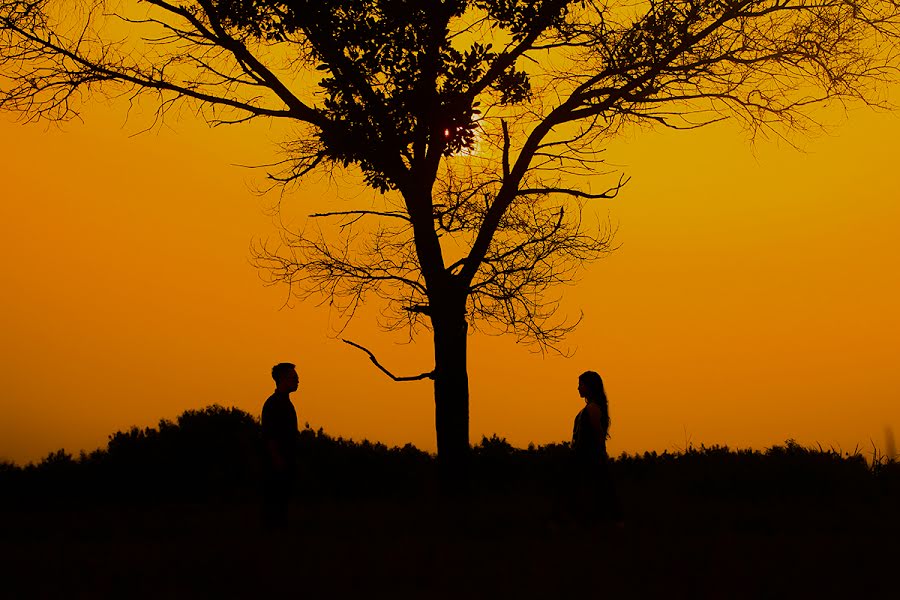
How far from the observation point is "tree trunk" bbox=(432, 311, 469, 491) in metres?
19.9

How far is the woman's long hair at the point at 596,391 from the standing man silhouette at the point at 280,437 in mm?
3970

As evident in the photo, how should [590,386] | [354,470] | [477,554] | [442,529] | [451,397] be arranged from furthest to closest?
[354,470] < [451,397] < [442,529] < [590,386] < [477,554]

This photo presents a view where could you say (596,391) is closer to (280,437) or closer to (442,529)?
(442,529)

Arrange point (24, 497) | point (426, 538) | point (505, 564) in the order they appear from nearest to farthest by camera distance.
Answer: point (505, 564) → point (426, 538) → point (24, 497)

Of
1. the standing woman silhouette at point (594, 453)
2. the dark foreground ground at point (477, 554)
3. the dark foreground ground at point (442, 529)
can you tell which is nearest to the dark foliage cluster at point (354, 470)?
the dark foreground ground at point (442, 529)

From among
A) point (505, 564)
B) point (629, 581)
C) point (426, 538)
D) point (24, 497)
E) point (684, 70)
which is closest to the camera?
point (629, 581)

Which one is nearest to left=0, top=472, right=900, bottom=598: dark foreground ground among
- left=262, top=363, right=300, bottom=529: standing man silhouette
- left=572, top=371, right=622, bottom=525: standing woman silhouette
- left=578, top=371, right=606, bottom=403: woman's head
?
left=572, top=371, right=622, bottom=525: standing woman silhouette

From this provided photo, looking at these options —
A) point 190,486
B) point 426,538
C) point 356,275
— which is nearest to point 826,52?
point 356,275

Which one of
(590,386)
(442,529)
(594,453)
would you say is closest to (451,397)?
(442,529)

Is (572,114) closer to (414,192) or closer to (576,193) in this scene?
(576,193)

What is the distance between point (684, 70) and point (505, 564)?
35.9 feet

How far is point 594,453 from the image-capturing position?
1495 cm

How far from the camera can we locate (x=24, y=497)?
23172 millimetres

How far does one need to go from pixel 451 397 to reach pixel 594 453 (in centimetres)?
535
